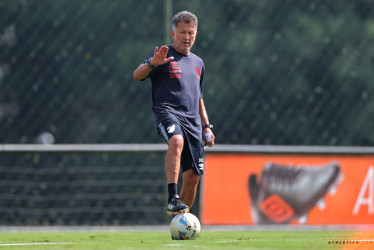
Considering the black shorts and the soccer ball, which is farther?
the black shorts

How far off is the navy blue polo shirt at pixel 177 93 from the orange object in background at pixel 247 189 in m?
2.88

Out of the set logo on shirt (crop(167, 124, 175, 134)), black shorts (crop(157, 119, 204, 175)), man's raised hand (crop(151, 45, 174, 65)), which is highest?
man's raised hand (crop(151, 45, 174, 65))

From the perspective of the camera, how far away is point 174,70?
270 inches

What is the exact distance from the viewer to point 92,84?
1262cm

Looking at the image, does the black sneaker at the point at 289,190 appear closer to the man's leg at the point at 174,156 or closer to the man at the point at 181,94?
the man at the point at 181,94

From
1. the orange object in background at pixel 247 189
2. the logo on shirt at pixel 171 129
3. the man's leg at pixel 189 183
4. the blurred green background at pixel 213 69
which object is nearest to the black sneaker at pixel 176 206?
the logo on shirt at pixel 171 129

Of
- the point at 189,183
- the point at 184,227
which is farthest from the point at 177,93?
the point at 184,227

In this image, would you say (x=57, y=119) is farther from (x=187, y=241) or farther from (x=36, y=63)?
(x=187, y=241)

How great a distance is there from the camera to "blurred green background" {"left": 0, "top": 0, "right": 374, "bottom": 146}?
11422mm

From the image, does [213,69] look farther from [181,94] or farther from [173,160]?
[173,160]

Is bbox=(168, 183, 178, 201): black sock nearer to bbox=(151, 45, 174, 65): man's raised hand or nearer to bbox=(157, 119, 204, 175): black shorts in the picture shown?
bbox=(157, 119, 204, 175): black shorts

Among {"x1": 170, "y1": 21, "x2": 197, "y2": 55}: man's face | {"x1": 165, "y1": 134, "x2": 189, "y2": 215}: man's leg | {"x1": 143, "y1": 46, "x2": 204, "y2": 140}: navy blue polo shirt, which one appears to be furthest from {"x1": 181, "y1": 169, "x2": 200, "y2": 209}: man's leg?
{"x1": 170, "y1": 21, "x2": 197, "y2": 55}: man's face

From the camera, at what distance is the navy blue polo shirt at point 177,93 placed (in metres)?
6.78

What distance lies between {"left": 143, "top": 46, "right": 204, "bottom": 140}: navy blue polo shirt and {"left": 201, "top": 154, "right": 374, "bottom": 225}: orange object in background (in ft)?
9.43
